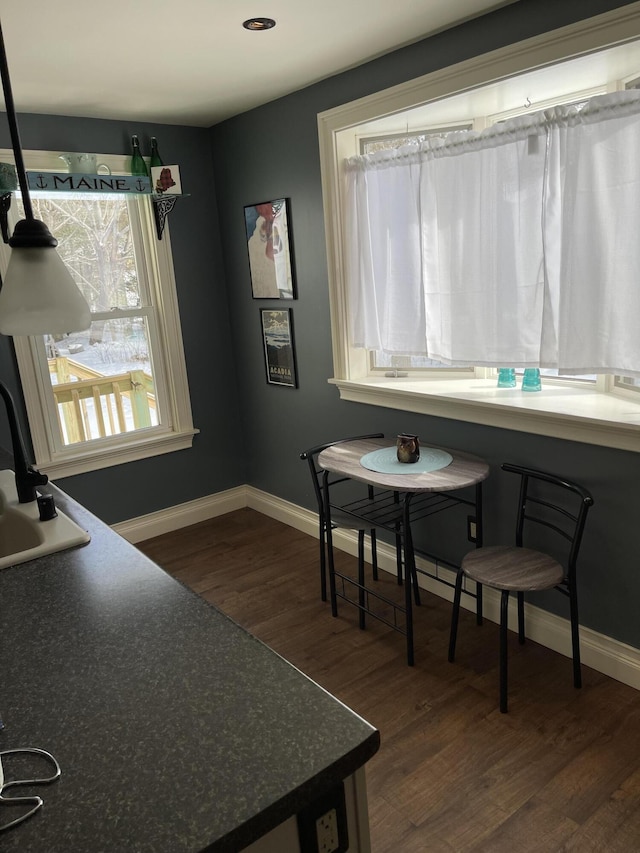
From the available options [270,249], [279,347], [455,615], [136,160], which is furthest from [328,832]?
[136,160]

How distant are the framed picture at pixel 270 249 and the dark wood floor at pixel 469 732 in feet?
5.60

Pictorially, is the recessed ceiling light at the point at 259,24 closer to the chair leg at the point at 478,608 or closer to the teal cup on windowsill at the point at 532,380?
the teal cup on windowsill at the point at 532,380

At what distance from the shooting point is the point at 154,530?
4020 millimetres

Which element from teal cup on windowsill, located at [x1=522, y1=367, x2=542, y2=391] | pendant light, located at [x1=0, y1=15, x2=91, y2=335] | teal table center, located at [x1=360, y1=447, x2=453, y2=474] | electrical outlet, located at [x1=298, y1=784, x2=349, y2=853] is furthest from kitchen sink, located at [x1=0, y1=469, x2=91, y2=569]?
teal cup on windowsill, located at [x1=522, y1=367, x2=542, y2=391]

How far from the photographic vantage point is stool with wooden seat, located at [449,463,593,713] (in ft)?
7.24

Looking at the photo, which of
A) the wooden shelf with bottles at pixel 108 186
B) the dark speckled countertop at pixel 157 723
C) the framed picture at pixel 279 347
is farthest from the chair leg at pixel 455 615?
the wooden shelf with bottles at pixel 108 186

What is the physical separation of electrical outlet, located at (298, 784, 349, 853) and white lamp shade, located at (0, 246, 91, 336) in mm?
996

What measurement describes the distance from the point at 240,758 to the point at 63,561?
0.84m

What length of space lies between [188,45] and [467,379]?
1.89m

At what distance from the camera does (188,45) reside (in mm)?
2463

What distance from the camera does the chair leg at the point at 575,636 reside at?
2268 mm

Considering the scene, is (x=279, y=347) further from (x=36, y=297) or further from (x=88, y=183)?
(x=36, y=297)

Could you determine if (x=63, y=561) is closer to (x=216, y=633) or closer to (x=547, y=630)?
(x=216, y=633)

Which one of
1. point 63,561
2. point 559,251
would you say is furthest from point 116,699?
point 559,251
